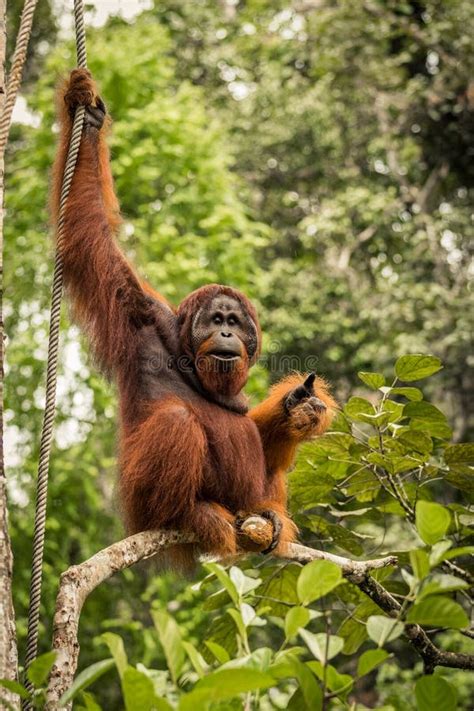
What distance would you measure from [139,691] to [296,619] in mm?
310

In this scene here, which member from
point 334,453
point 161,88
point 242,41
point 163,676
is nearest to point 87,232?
point 334,453

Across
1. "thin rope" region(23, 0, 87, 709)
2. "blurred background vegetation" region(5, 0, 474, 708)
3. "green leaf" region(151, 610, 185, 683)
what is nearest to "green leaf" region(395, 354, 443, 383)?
"thin rope" region(23, 0, 87, 709)

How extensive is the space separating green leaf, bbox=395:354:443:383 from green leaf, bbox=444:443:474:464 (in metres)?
0.28

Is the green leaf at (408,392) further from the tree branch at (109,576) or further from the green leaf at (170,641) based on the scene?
the green leaf at (170,641)

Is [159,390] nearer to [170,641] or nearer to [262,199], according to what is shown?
[170,641]

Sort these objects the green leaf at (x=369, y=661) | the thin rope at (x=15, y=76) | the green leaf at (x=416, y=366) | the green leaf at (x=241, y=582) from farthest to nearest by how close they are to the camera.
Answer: the green leaf at (x=416, y=366) < the thin rope at (x=15, y=76) < the green leaf at (x=241, y=582) < the green leaf at (x=369, y=661)

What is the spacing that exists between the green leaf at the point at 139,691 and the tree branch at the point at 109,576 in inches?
9.7

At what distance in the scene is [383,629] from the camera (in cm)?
148

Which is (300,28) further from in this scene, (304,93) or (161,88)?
(161,88)

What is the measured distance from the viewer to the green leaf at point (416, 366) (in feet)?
9.20

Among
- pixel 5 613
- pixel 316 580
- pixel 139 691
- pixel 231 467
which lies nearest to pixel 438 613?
pixel 316 580

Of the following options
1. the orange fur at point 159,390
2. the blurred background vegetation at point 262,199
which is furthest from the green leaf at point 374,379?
the blurred background vegetation at point 262,199

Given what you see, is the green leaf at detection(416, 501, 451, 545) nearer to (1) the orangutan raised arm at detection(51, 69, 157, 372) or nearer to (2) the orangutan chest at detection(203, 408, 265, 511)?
(2) the orangutan chest at detection(203, 408, 265, 511)

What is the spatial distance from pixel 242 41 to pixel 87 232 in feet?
36.4
